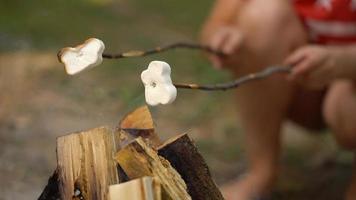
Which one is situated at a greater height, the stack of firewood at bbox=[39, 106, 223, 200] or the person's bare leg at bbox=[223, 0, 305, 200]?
the person's bare leg at bbox=[223, 0, 305, 200]

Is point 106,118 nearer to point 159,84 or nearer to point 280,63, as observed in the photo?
point 280,63

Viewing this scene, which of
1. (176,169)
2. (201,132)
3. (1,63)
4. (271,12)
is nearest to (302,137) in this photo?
(201,132)

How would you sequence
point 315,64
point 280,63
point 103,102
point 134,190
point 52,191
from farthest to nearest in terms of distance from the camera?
point 103,102, point 280,63, point 315,64, point 52,191, point 134,190

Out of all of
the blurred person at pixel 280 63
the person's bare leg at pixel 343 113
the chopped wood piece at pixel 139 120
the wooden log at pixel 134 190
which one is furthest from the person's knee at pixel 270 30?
the wooden log at pixel 134 190

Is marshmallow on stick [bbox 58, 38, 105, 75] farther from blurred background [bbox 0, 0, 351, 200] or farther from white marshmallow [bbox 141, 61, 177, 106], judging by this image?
blurred background [bbox 0, 0, 351, 200]

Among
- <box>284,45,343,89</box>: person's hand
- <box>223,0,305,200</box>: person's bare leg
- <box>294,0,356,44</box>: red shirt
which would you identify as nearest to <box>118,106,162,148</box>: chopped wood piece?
<box>284,45,343,89</box>: person's hand

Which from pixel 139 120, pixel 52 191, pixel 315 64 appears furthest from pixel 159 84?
pixel 315 64
